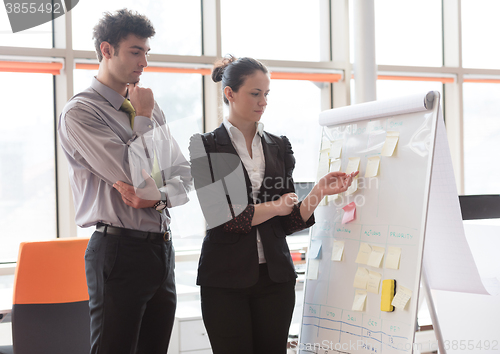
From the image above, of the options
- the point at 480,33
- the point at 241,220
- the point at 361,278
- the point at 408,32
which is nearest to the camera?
the point at 241,220

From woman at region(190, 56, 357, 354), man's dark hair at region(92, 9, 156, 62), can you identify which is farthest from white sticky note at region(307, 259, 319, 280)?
→ man's dark hair at region(92, 9, 156, 62)

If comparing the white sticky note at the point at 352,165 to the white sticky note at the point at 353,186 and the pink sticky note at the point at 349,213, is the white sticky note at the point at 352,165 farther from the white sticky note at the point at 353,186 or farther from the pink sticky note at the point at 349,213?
the pink sticky note at the point at 349,213

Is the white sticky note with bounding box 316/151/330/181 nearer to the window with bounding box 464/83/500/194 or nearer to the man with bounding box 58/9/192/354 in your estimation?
the man with bounding box 58/9/192/354

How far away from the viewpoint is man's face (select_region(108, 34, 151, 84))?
5.24 ft

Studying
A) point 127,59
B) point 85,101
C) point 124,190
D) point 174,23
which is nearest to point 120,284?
point 124,190

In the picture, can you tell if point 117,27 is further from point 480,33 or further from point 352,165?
point 480,33

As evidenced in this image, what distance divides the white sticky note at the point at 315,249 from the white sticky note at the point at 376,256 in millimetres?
298

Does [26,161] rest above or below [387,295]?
above

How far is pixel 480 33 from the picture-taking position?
176 inches

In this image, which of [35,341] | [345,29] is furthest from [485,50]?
[35,341]

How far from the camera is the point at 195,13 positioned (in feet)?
12.1

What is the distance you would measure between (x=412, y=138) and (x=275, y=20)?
2646 millimetres

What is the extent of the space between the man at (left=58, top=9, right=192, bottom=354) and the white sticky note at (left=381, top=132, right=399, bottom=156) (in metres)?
0.81

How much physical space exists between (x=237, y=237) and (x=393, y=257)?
619 millimetres
